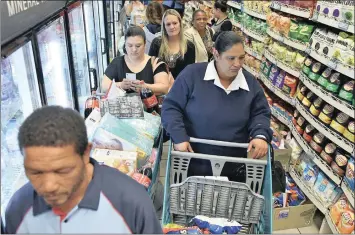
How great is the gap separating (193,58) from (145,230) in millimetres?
3080

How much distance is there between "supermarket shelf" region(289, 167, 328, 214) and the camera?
3.39 metres

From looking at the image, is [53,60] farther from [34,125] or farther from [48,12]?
[34,125]

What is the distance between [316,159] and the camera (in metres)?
3.52

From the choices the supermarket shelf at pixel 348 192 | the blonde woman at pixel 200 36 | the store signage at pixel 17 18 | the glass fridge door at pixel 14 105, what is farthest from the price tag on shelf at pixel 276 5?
the glass fridge door at pixel 14 105

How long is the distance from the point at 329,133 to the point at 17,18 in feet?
9.18

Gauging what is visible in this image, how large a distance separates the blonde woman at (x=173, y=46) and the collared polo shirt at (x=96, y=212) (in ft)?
9.40

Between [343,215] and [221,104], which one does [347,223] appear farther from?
[221,104]

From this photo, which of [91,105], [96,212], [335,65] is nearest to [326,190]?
[335,65]

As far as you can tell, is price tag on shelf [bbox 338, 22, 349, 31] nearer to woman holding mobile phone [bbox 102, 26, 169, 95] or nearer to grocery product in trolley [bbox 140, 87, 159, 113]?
woman holding mobile phone [bbox 102, 26, 169, 95]

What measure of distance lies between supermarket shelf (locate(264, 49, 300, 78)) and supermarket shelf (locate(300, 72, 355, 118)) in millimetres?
273

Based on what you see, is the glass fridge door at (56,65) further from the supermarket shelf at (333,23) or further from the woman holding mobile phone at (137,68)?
the supermarket shelf at (333,23)

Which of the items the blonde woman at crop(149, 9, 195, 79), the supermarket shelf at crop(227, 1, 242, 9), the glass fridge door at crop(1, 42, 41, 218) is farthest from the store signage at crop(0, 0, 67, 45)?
the supermarket shelf at crop(227, 1, 242, 9)

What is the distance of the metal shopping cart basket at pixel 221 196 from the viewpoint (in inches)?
82.0

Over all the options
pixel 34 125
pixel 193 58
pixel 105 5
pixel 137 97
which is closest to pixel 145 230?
pixel 34 125
